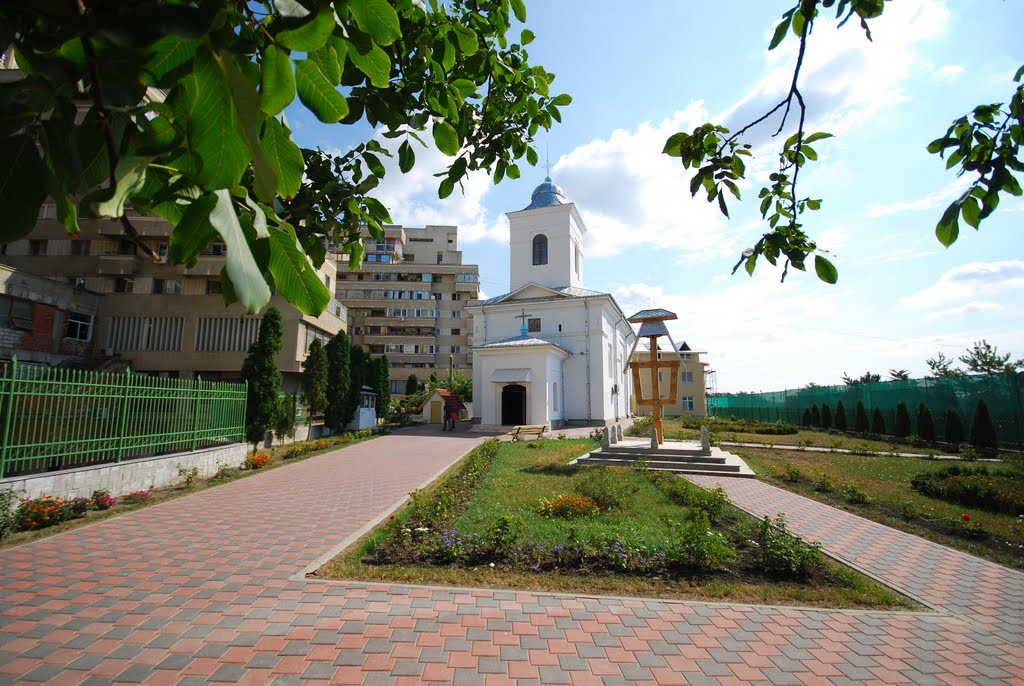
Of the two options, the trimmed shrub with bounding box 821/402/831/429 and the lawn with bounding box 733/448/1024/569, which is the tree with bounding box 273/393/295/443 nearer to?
the lawn with bounding box 733/448/1024/569

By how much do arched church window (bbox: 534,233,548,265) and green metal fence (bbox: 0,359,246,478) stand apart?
22330 millimetres

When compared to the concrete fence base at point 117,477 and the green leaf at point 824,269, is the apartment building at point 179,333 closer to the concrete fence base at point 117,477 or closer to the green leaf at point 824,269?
the concrete fence base at point 117,477

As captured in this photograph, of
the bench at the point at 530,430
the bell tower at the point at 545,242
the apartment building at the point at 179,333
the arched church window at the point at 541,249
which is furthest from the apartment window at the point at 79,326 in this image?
the arched church window at the point at 541,249

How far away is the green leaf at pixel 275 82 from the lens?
957 mm

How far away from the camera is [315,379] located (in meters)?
20.8

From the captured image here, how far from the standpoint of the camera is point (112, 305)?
22.3 m

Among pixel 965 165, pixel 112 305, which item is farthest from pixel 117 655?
pixel 112 305

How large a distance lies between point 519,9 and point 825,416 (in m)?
32.1

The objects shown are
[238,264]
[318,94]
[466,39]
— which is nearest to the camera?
[238,264]

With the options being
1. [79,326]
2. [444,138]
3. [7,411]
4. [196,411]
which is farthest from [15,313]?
[444,138]

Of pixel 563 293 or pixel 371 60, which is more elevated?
pixel 563 293

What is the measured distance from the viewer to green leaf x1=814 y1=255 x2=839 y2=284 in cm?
212

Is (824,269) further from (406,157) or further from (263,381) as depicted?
(263,381)

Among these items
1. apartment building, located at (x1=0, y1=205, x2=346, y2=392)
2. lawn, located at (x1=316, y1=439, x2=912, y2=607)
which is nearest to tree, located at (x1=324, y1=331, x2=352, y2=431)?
apartment building, located at (x1=0, y1=205, x2=346, y2=392)
